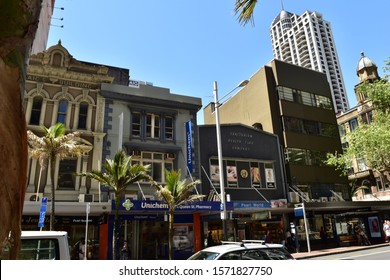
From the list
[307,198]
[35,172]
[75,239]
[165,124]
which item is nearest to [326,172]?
[307,198]

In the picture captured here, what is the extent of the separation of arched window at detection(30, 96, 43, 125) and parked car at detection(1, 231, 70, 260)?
1820cm

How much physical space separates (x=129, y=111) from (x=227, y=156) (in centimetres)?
896

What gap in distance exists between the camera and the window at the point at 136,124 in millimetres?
23859

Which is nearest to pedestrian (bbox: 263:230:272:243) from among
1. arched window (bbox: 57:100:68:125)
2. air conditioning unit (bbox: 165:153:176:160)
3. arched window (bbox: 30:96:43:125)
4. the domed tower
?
air conditioning unit (bbox: 165:153:176:160)

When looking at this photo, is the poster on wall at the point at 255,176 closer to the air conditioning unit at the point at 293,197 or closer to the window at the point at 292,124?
the air conditioning unit at the point at 293,197

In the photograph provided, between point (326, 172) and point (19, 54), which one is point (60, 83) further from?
point (326, 172)

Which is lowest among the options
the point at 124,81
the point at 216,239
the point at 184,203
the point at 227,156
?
the point at 216,239

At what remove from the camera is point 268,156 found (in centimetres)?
2870

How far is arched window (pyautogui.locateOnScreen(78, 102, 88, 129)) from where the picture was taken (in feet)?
73.6

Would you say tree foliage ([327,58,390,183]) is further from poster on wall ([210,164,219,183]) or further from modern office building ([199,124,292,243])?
poster on wall ([210,164,219,183])

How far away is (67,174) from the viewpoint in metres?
20.9

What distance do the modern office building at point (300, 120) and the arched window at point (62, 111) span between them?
1890 centimetres

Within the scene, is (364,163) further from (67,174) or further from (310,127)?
(67,174)

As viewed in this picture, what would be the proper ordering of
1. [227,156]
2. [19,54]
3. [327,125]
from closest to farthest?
[19,54]
[227,156]
[327,125]
